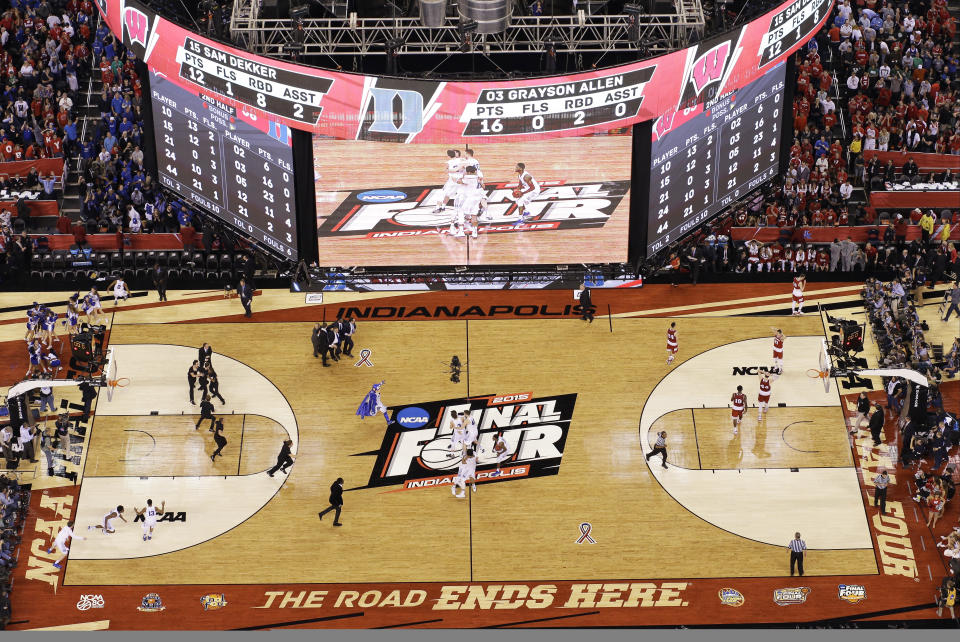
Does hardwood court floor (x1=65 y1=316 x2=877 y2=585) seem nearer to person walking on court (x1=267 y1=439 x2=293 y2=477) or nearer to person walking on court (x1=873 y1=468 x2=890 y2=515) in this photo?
person walking on court (x1=267 y1=439 x2=293 y2=477)

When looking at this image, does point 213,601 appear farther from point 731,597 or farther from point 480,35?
point 480,35

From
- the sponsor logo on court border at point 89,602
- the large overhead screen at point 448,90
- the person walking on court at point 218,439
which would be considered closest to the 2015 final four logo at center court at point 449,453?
the person walking on court at point 218,439

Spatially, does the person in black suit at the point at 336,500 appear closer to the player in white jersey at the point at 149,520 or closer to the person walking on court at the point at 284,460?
the person walking on court at the point at 284,460

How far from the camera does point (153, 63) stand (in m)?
49.3

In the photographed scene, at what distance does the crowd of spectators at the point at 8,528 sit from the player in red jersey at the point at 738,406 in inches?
776

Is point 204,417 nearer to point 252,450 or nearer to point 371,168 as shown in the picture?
point 252,450

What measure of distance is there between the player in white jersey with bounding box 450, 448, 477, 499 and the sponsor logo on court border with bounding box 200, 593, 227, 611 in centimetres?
697

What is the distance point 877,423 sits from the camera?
49.1 m

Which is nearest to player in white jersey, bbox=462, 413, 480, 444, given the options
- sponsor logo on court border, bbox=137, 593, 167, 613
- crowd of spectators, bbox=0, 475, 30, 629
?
sponsor logo on court border, bbox=137, 593, 167, 613

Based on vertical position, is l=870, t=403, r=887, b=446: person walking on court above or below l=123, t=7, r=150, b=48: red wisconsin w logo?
below

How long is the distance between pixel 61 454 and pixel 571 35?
18.4m

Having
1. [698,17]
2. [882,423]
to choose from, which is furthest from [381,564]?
[698,17]

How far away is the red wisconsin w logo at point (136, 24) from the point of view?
159ft

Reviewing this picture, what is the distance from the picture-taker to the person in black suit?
153ft
